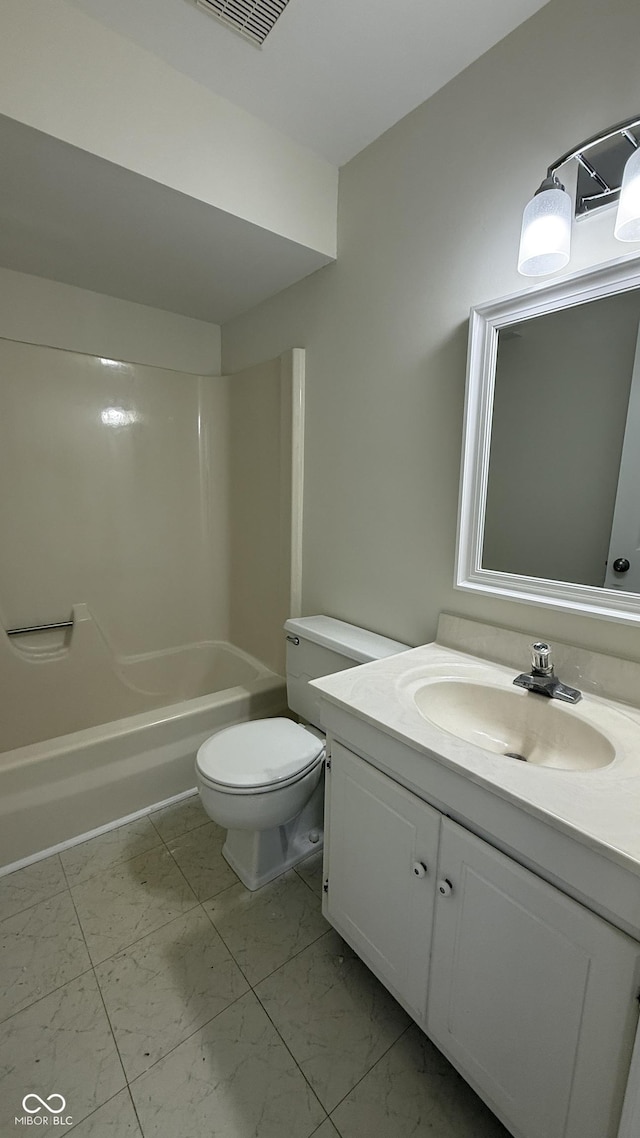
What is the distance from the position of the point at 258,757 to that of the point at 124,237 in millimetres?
1846

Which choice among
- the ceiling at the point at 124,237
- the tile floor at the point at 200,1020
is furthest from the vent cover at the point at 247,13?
the tile floor at the point at 200,1020

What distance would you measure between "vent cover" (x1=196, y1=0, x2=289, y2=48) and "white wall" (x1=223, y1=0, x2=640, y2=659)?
0.49 metres

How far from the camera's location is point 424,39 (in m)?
1.19

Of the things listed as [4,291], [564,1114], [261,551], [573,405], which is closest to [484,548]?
[573,405]

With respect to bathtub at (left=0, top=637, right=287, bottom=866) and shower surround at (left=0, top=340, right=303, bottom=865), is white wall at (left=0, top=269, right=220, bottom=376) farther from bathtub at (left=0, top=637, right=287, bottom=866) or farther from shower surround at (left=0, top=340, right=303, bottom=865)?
bathtub at (left=0, top=637, right=287, bottom=866)

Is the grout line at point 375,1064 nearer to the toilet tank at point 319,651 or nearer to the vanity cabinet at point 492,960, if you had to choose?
the vanity cabinet at point 492,960

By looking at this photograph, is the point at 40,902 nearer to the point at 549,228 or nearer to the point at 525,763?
the point at 525,763

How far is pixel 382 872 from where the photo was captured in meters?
1.02

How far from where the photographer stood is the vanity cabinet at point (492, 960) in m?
0.66

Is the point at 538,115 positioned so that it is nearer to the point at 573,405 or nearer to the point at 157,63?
the point at 573,405

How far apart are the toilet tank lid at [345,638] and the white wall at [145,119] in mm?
1390

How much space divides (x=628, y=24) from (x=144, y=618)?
103 inches

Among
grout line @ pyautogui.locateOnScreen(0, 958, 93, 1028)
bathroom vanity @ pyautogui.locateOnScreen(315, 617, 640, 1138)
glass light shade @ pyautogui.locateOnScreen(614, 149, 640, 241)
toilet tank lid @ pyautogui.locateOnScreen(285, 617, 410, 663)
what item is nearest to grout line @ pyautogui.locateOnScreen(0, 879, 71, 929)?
grout line @ pyautogui.locateOnScreen(0, 958, 93, 1028)

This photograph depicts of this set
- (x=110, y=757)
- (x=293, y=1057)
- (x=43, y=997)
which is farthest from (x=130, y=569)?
(x=293, y=1057)
